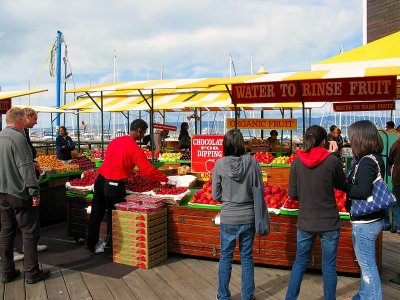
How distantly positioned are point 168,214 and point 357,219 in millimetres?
2805

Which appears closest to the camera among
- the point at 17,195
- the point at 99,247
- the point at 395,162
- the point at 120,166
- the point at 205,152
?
the point at 17,195

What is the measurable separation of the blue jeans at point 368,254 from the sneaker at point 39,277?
11.3 ft

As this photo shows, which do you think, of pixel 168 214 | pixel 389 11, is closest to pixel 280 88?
pixel 168 214

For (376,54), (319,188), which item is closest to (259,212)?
(319,188)

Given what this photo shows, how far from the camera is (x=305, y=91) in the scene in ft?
22.6

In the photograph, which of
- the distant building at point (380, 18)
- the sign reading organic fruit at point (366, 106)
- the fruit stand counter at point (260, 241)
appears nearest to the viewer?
the fruit stand counter at point (260, 241)

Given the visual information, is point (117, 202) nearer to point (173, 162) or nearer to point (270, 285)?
point (270, 285)

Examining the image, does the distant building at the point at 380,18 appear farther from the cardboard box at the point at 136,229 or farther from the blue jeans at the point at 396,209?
the cardboard box at the point at 136,229

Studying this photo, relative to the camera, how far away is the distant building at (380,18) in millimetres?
13023

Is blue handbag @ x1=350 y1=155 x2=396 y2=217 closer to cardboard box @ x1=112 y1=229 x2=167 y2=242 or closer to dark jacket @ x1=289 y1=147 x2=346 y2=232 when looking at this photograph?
dark jacket @ x1=289 y1=147 x2=346 y2=232

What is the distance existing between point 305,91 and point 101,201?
399 cm

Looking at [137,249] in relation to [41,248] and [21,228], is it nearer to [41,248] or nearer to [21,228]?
[21,228]

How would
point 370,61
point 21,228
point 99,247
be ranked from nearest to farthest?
point 21,228 < point 370,61 < point 99,247

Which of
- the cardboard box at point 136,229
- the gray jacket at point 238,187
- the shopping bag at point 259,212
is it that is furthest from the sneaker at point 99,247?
the shopping bag at point 259,212
